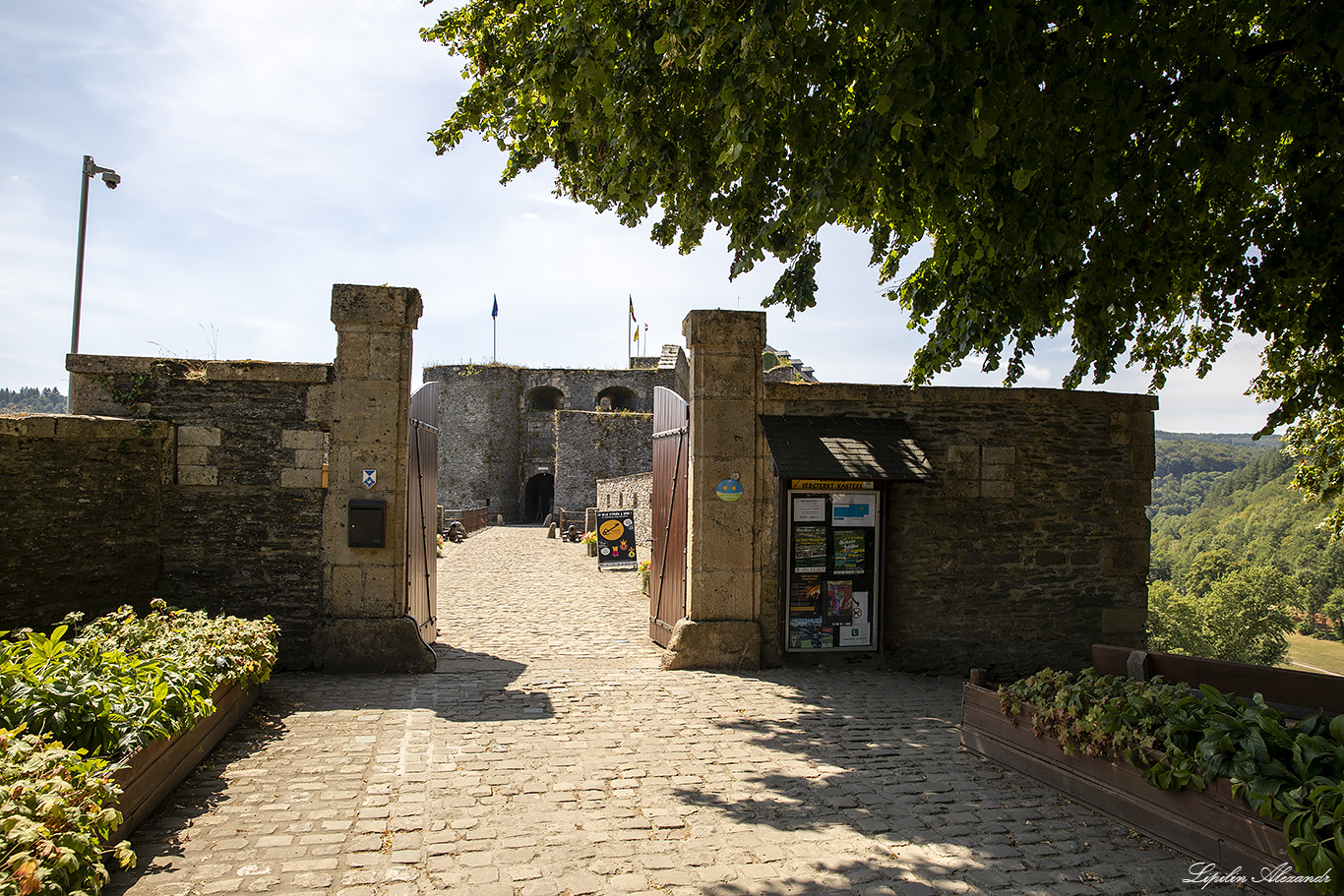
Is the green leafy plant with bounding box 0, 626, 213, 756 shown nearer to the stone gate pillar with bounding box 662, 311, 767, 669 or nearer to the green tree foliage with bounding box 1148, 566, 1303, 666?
the stone gate pillar with bounding box 662, 311, 767, 669

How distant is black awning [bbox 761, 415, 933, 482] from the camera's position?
7.04m

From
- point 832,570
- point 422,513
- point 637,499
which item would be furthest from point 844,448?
point 637,499

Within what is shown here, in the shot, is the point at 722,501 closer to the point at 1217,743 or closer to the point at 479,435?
the point at 1217,743

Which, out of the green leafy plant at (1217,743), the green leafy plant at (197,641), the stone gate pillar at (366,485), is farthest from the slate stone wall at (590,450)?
the green leafy plant at (1217,743)

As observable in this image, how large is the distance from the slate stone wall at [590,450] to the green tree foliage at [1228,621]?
82.9 ft

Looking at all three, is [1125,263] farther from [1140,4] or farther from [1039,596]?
[1039,596]

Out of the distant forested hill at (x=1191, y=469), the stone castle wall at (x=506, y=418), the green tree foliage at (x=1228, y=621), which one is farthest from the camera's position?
the distant forested hill at (x=1191, y=469)

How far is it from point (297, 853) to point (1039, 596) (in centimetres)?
694

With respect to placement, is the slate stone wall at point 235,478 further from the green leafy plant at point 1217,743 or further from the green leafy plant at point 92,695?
the green leafy plant at point 1217,743

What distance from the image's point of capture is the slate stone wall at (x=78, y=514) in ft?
18.5

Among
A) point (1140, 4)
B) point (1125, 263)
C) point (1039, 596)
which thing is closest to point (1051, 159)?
point (1140, 4)

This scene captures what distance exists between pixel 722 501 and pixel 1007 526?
290 centimetres

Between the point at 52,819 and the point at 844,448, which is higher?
the point at 844,448

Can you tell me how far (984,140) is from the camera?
12.5 ft
